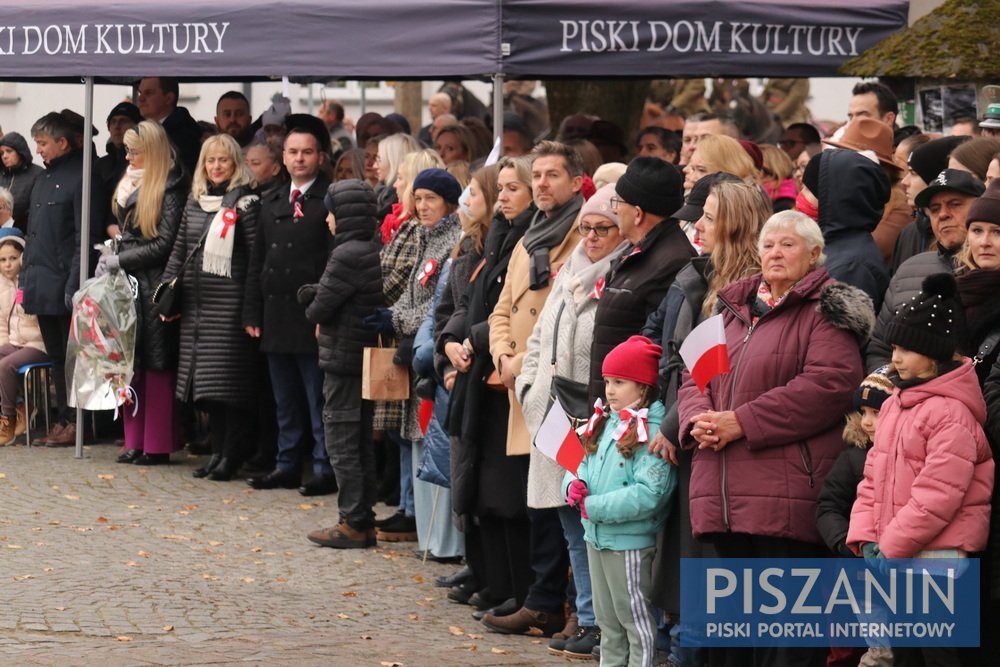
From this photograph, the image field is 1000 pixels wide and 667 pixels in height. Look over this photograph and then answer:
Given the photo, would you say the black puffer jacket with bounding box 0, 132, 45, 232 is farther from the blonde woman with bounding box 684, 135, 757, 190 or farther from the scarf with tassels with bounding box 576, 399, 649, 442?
the scarf with tassels with bounding box 576, 399, 649, 442

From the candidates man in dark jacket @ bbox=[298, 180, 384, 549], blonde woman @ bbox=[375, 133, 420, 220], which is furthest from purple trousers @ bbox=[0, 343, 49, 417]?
man in dark jacket @ bbox=[298, 180, 384, 549]

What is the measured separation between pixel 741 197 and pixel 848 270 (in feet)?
1.74

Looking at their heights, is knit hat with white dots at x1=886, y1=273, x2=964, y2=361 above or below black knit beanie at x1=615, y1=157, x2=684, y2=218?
below

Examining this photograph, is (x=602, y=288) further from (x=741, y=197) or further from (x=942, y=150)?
(x=942, y=150)

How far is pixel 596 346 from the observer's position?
7.54 metres

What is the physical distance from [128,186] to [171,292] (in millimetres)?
1056

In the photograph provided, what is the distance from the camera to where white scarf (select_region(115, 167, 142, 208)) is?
41.9 ft

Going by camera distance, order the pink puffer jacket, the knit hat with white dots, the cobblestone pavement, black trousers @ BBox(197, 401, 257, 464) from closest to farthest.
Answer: the pink puffer jacket < the knit hat with white dots < the cobblestone pavement < black trousers @ BBox(197, 401, 257, 464)

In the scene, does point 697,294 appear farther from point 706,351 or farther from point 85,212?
point 85,212

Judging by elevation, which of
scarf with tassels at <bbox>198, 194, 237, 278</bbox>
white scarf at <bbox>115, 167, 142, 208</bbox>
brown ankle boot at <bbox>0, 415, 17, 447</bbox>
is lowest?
brown ankle boot at <bbox>0, 415, 17, 447</bbox>

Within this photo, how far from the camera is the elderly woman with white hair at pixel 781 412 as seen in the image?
256 inches

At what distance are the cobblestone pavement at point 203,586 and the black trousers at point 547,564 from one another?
21 centimetres

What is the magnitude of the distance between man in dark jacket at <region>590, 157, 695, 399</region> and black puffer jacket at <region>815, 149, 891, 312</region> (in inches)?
23.8

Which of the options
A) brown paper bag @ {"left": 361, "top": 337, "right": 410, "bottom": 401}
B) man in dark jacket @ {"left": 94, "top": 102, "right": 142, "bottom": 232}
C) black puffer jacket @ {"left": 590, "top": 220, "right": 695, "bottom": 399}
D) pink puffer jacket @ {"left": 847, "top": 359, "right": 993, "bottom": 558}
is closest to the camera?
pink puffer jacket @ {"left": 847, "top": 359, "right": 993, "bottom": 558}
